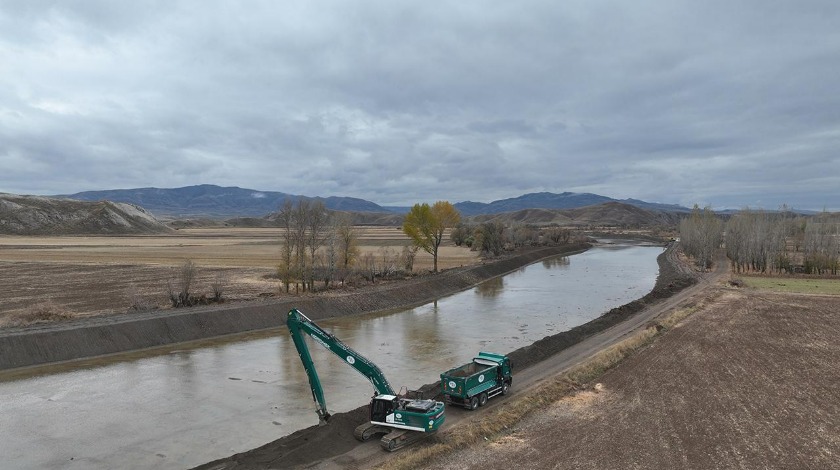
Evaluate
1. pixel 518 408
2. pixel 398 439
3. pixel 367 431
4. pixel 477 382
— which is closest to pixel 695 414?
pixel 518 408

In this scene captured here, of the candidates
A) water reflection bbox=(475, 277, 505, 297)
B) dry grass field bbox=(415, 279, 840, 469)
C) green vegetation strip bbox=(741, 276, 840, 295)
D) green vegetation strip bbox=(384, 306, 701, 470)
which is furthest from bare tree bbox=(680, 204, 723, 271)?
green vegetation strip bbox=(384, 306, 701, 470)

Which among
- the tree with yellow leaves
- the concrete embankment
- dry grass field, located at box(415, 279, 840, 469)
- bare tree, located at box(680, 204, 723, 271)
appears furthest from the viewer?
bare tree, located at box(680, 204, 723, 271)

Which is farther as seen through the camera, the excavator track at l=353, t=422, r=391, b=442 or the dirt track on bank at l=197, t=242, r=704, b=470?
A: the excavator track at l=353, t=422, r=391, b=442

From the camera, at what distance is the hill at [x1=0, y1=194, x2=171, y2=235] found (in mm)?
161000

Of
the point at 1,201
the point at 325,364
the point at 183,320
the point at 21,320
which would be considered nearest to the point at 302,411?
the point at 325,364

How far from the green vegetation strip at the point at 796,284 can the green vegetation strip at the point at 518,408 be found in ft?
112

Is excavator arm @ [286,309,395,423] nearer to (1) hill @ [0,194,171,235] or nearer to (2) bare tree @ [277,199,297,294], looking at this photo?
(2) bare tree @ [277,199,297,294]

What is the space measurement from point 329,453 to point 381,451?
1.73 metres

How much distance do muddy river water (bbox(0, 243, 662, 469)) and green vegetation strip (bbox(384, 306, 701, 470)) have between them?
18.5 feet

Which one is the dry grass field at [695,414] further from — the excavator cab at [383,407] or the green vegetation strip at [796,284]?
the green vegetation strip at [796,284]

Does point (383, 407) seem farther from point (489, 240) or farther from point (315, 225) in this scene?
point (489, 240)

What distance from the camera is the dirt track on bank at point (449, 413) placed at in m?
16.8

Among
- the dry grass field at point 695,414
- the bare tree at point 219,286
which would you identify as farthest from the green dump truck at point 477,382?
the bare tree at point 219,286

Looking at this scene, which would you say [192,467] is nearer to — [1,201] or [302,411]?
[302,411]
